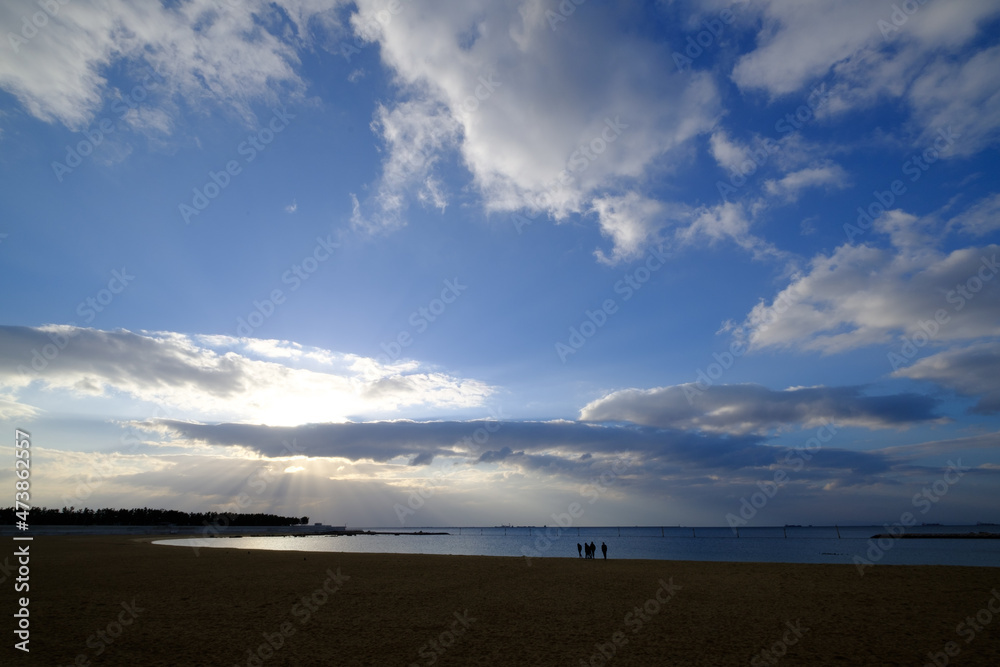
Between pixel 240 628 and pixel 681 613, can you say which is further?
pixel 681 613

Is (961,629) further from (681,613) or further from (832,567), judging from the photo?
(832,567)

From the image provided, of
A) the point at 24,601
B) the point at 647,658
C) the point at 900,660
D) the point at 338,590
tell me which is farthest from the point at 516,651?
the point at 24,601

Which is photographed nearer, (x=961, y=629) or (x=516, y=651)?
(x=516, y=651)

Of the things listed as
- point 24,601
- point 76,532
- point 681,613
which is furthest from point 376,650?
point 76,532

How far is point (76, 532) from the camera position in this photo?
86.0m

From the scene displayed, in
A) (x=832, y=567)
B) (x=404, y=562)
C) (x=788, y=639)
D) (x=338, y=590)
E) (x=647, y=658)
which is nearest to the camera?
(x=647, y=658)

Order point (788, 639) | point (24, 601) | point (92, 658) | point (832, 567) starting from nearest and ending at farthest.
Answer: point (92, 658)
point (788, 639)
point (24, 601)
point (832, 567)

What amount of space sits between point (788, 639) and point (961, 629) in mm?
6214

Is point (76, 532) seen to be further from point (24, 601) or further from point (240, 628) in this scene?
point (240, 628)

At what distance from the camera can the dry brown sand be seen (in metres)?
12.6

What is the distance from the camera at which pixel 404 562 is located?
37281 millimetres

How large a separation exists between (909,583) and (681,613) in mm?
14882

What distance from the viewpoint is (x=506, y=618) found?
1717 cm

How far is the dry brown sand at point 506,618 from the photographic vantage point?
12.6 meters
